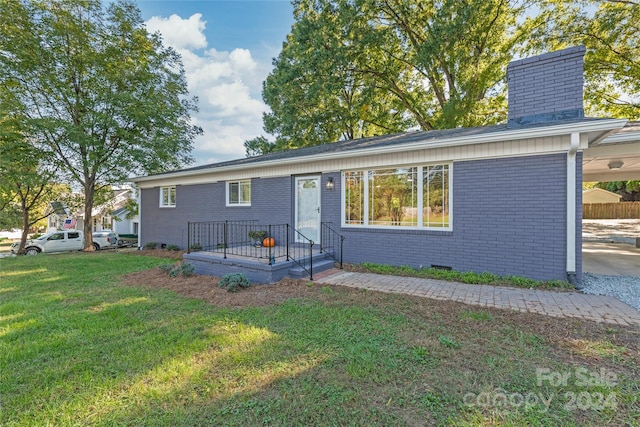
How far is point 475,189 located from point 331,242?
3.69 meters

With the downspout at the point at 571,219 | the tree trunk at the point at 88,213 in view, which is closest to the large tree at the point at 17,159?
the tree trunk at the point at 88,213

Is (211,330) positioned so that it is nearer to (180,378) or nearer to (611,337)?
(180,378)

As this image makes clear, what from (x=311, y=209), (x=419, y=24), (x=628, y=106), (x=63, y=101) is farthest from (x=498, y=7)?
(x=63, y=101)

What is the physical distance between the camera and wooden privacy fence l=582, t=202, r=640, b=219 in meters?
21.2

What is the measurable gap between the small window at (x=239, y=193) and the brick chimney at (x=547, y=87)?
7.43 meters

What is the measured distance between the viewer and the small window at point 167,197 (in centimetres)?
1188

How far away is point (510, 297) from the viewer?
4.59 metres

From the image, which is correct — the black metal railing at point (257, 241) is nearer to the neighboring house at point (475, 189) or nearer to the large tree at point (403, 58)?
the neighboring house at point (475, 189)

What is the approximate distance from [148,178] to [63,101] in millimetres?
4900

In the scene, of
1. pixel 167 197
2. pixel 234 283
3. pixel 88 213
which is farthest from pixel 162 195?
pixel 234 283

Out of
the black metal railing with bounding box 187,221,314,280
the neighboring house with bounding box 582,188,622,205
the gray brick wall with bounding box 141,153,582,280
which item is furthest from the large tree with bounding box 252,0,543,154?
the neighboring house with bounding box 582,188,622,205

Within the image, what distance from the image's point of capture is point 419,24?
13492 mm

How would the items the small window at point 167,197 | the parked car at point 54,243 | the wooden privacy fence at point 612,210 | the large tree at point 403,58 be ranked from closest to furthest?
the small window at point 167,197, the large tree at point 403,58, the parked car at point 54,243, the wooden privacy fence at point 612,210

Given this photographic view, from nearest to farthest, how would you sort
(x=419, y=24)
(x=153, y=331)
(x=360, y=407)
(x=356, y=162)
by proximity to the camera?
(x=360, y=407), (x=153, y=331), (x=356, y=162), (x=419, y=24)
